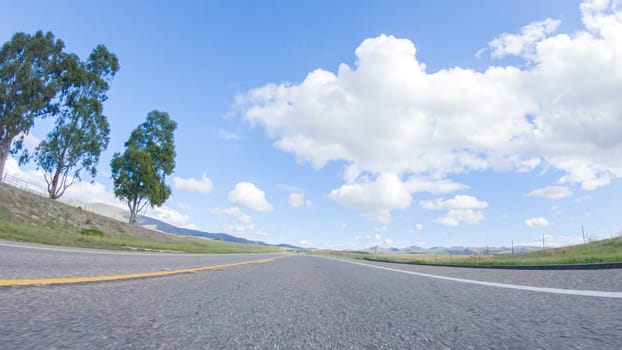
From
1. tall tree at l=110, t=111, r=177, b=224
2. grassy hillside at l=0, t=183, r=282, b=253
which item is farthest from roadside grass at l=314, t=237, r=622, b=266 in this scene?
tall tree at l=110, t=111, r=177, b=224

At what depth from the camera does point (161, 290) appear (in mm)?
2762

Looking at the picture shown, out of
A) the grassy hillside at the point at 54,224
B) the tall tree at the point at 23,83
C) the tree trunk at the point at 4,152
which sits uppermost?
the tall tree at the point at 23,83

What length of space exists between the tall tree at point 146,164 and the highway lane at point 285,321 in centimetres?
3281

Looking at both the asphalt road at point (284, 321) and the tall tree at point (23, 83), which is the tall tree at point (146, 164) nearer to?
the tall tree at point (23, 83)

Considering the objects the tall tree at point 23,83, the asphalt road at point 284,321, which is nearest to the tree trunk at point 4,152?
the tall tree at point 23,83

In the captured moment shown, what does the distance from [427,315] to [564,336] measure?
79cm

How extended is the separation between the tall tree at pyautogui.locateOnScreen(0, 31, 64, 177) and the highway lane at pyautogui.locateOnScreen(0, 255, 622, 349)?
30.8 meters

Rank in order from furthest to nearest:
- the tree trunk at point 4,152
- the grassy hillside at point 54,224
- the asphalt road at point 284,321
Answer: the tree trunk at point 4,152
the grassy hillside at point 54,224
the asphalt road at point 284,321

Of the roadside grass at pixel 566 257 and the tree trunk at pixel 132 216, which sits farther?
the tree trunk at pixel 132 216

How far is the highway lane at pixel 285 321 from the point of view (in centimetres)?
133

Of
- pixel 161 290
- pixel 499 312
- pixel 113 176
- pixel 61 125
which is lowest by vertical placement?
pixel 161 290

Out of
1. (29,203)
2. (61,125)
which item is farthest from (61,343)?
(61,125)

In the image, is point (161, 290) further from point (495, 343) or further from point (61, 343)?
point (495, 343)

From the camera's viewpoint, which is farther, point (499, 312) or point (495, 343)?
point (499, 312)
